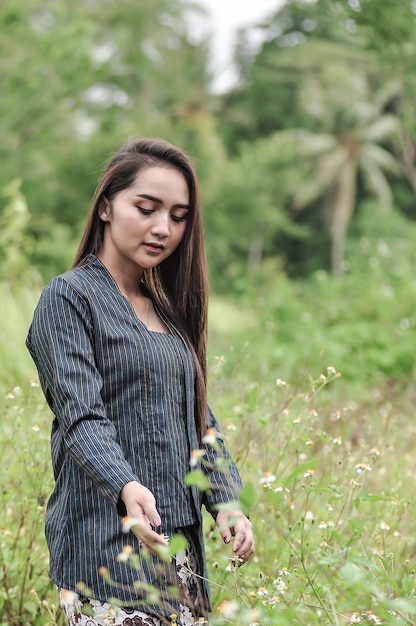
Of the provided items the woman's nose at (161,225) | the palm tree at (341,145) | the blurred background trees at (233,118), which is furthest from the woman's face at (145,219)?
the palm tree at (341,145)

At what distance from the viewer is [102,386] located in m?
1.82

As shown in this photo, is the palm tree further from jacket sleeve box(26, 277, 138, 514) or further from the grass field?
jacket sleeve box(26, 277, 138, 514)

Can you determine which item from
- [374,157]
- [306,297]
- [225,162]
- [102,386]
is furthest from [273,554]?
[374,157]

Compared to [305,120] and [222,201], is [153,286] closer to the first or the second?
[222,201]

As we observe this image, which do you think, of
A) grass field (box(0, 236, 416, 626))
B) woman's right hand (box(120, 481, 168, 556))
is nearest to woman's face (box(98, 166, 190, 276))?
grass field (box(0, 236, 416, 626))

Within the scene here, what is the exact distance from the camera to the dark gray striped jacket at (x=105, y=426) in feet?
5.58

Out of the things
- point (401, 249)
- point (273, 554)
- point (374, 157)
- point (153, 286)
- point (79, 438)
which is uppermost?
point (374, 157)

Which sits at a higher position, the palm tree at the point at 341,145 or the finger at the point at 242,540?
the palm tree at the point at 341,145

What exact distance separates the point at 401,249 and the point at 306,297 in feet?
7.00

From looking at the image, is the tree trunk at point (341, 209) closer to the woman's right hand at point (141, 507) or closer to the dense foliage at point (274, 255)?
the dense foliage at point (274, 255)

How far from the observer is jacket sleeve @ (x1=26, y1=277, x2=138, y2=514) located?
1649 millimetres

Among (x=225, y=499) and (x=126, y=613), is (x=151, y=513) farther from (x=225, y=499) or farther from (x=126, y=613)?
(x=225, y=499)

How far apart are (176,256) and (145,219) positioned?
282 millimetres

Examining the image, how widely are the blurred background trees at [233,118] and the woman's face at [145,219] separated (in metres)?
5.25
